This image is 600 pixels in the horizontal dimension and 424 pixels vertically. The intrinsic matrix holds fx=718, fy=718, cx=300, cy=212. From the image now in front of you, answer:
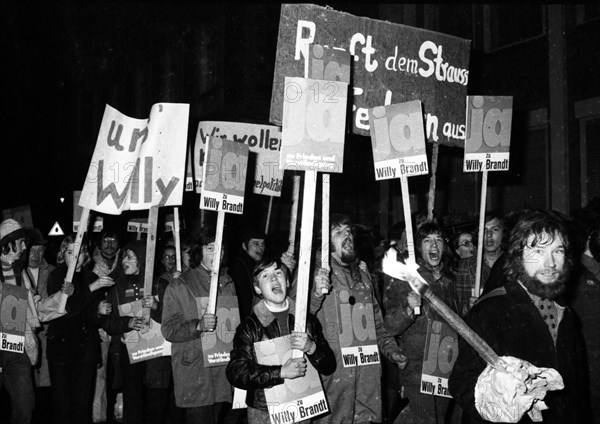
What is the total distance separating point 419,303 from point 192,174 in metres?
4.42

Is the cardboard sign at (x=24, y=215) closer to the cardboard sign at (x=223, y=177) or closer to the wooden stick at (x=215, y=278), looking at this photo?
the cardboard sign at (x=223, y=177)

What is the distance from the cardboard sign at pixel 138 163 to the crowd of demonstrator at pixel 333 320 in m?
0.60

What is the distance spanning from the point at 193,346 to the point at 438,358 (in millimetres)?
2114

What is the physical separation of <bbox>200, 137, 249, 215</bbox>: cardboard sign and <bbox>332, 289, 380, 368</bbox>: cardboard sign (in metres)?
1.48

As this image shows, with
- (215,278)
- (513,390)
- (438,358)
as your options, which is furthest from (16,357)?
(513,390)

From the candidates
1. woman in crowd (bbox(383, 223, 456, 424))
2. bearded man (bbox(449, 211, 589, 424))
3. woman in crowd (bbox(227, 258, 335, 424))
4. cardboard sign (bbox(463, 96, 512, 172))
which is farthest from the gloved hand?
cardboard sign (bbox(463, 96, 512, 172))

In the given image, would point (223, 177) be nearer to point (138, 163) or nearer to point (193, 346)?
point (138, 163)

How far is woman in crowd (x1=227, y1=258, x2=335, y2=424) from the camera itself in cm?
466

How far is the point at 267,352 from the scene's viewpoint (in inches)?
186

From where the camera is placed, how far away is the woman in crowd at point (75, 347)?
6.85 metres

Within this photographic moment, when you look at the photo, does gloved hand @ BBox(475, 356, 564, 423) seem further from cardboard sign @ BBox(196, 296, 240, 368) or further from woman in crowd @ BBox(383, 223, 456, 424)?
cardboard sign @ BBox(196, 296, 240, 368)

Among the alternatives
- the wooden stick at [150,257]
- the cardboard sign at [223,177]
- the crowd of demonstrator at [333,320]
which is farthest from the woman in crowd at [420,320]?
the wooden stick at [150,257]

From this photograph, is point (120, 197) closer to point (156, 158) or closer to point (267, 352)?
point (156, 158)

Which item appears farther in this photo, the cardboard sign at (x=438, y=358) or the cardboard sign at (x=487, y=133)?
the cardboard sign at (x=487, y=133)
